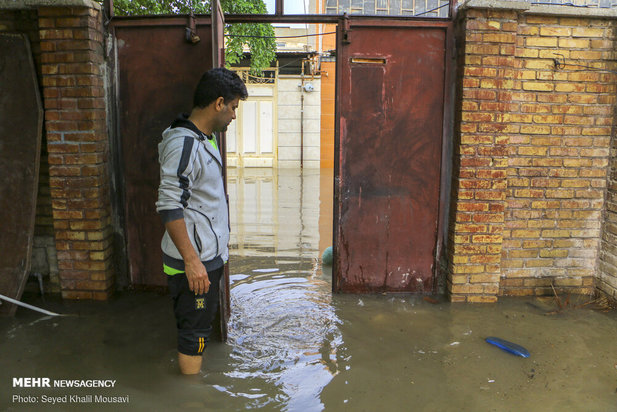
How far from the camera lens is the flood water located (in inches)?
106

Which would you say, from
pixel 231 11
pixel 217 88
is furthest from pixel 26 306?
pixel 231 11

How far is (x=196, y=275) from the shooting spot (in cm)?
246

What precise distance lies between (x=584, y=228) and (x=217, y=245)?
330 cm

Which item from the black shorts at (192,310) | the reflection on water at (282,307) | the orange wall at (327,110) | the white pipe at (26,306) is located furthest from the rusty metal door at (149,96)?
the orange wall at (327,110)

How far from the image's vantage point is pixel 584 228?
4223 mm

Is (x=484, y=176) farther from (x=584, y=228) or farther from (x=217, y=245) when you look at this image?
(x=217, y=245)

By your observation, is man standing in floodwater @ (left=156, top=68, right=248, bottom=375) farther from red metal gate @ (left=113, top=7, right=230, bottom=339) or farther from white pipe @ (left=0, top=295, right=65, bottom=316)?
white pipe @ (left=0, top=295, right=65, bottom=316)

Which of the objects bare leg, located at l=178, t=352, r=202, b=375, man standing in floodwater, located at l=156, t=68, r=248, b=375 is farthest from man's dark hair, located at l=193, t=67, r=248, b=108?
bare leg, located at l=178, t=352, r=202, b=375

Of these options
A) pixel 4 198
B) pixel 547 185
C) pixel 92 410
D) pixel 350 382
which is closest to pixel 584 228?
pixel 547 185

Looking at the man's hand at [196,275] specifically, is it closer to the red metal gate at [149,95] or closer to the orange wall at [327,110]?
the red metal gate at [149,95]

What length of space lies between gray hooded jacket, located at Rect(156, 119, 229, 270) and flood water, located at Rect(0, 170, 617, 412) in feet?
2.57

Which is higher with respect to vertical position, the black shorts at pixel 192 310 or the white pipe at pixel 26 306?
the black shorts at pixel 192 310

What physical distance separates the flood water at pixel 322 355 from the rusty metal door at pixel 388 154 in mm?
349

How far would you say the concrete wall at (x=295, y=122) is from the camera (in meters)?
14.3
